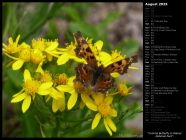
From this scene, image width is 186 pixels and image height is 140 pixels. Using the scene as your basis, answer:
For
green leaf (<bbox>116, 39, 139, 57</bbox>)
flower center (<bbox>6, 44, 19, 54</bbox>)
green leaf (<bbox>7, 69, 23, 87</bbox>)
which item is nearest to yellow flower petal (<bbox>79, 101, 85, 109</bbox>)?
flower center (<bbox>6, 44, 19, 54</bbox>)

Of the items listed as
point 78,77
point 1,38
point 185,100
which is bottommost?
point 185,100

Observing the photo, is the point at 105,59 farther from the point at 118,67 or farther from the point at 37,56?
the point at 37,56

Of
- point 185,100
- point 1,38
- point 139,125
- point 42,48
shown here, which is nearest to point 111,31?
point 139,125

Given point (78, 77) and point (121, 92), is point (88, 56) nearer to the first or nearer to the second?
point (78, 77)

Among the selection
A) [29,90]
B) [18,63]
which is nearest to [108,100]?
[29,90]

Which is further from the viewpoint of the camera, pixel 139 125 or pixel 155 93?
pixel 139 125

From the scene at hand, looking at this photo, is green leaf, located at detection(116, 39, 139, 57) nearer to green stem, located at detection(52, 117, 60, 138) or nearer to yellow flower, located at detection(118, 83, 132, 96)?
green stem, located at detection(52, 117, 60, 138)

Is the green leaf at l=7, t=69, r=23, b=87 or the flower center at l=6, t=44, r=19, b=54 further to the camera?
the green leaf at l=7, t=69, r=23, b=87

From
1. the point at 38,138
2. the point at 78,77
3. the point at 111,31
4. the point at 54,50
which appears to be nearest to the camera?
the point at 78,77
